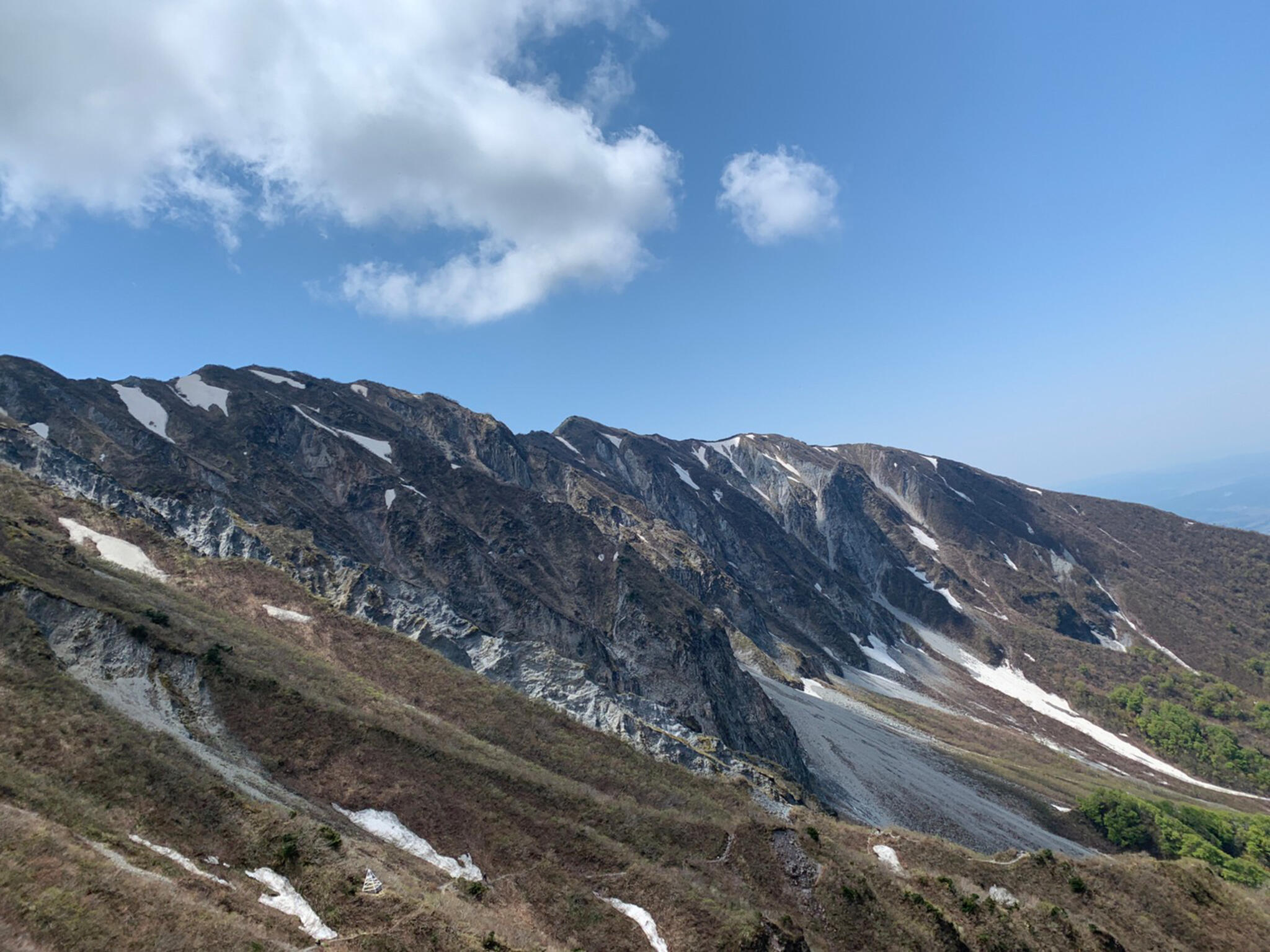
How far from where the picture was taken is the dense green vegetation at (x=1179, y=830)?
72.0 meters

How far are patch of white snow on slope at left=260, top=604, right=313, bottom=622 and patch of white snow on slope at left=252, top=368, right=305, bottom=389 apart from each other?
97.2 metres

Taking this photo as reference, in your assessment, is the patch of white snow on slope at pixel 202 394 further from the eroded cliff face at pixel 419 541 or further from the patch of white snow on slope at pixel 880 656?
the patch of white snow on slope at pixel 880 656

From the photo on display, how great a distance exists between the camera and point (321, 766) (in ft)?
113

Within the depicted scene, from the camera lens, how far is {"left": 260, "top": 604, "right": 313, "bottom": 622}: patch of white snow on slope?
53406 millimetres

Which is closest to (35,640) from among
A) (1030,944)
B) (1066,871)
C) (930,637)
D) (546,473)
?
(1030,944)

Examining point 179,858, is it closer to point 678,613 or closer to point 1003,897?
point 1003,897

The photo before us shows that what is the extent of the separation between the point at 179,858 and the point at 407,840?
1232 centimetres

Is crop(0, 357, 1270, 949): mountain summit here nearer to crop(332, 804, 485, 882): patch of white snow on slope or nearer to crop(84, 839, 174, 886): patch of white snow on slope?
crop(332, 804, 485, 882): patch of white snow on slope

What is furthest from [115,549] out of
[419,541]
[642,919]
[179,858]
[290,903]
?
[642,919]

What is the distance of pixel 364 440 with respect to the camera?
11819 cm

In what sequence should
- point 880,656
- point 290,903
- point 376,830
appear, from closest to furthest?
point 290,903, point 376,830, point 880,656

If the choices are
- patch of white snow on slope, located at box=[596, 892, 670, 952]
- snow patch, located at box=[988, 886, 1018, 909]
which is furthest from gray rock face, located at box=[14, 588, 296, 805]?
snow patch, located at box=[988, 886, 1018, 909]

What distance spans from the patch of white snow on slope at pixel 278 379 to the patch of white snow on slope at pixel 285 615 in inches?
3828

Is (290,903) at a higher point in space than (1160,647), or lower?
lower
